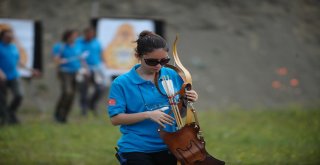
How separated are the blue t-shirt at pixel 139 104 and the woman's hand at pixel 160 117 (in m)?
0.21

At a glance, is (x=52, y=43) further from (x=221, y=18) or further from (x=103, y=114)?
(x=221, y=18)

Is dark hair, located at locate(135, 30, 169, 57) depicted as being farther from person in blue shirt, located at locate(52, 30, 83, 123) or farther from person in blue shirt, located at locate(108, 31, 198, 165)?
person in blue shirt, located at locate(52, 30, 83, 123)

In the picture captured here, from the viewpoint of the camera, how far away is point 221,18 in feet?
60.4

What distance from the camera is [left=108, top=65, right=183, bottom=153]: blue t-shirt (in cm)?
559

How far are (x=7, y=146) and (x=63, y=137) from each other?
144 cm

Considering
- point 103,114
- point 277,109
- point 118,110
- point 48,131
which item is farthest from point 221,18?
point 118,110

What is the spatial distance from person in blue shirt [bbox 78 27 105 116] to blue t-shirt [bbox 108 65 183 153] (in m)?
10.2

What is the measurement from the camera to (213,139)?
38.8ft

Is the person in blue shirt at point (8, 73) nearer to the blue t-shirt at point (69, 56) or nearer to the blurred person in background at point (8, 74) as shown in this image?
the blurred person in background at point (8, 74)

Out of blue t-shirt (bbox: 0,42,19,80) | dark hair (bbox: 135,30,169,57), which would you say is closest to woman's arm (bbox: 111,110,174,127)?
dark hair (bbox: 135,30,169,57)

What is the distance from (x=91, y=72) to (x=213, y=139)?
17.0ft

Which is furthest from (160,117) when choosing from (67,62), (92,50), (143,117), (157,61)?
(92,50)

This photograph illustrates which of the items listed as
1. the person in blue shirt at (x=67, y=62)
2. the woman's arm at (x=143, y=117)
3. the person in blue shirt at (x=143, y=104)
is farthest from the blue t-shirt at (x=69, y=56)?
the woman's arm at (x=143, y=117)

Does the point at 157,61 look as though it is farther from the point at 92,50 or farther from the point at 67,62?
the point at 92,50
